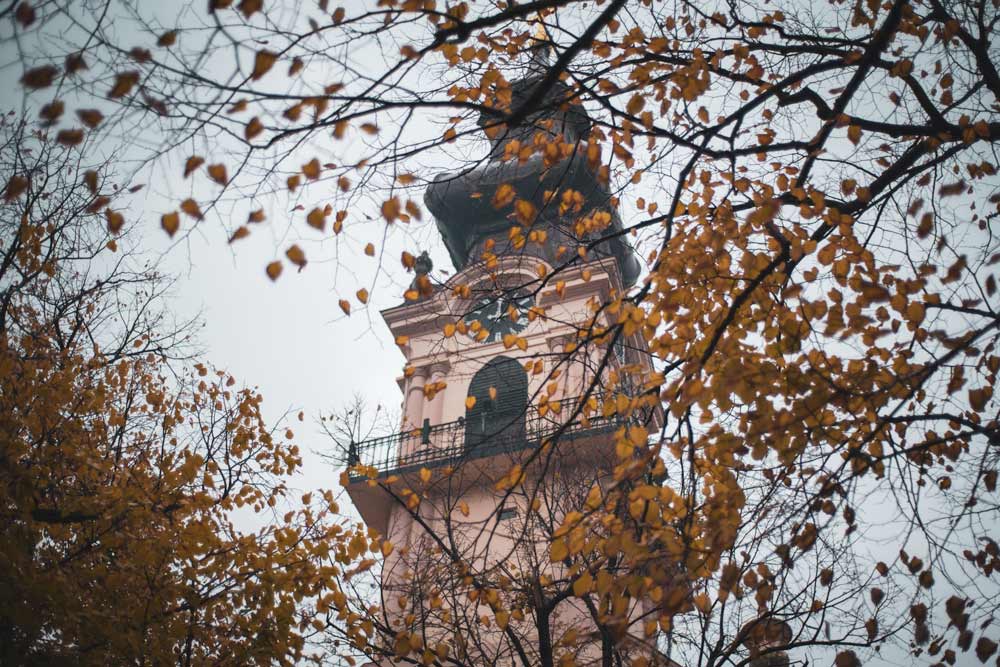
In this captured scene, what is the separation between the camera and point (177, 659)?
7.53 m

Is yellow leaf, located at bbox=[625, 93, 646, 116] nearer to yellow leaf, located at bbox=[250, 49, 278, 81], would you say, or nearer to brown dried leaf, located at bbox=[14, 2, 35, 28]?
yellow leaf, located at bbox=[250, 49, 278, 81]

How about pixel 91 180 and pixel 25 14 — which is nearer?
pixel 25 14

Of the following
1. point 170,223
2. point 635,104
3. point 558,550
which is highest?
point 635,104

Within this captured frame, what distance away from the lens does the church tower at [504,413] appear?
5984 millimetres

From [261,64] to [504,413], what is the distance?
8893 mm

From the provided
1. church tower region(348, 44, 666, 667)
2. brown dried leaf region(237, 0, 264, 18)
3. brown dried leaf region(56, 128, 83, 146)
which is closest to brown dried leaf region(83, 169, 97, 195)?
brown dried leaf region(56, 128, 83, 146)

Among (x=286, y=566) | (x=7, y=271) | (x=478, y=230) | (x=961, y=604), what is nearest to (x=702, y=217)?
(x=961, y=604)

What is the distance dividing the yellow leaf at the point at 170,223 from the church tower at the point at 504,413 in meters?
1.63

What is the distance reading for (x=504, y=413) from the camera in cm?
1179

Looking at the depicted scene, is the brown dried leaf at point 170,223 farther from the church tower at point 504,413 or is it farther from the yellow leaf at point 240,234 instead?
the church tower at point 504,413

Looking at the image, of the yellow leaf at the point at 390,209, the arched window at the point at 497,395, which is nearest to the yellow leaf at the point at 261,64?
the yellow leaf at the point at 390,209

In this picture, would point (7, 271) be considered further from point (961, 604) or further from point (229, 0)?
point (961, 604)

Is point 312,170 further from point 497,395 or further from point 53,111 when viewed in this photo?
point 497,395

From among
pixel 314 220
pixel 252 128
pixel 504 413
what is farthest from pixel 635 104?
pixel 504 413
